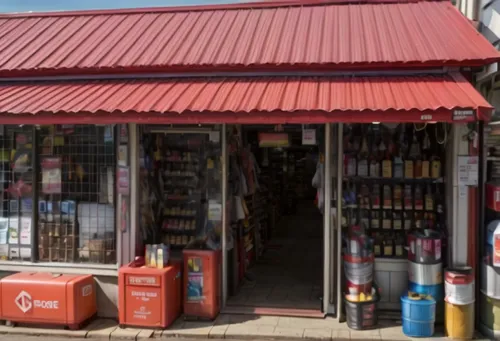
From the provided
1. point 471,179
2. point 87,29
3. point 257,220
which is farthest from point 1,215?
point 471,179

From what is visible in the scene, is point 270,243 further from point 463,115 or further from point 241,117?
point 463,115

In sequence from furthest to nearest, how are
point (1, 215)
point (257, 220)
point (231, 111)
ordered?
point (257, 220) → point (1, 215) → point (231, 111)

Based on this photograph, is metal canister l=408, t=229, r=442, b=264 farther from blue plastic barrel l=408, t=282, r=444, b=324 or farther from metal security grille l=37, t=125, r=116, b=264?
metal security grille l=37, t=125, r=116, b=264

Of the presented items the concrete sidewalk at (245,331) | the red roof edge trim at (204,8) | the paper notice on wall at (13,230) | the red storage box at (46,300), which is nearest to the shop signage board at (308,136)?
the concrete sidewalk at (245,331)

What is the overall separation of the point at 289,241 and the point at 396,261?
215 inches

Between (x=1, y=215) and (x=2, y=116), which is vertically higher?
(x=2, y=116)

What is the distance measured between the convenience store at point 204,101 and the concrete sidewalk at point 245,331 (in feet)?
1.43

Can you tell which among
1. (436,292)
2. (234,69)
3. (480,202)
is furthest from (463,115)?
(234,69)

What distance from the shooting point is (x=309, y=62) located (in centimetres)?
704

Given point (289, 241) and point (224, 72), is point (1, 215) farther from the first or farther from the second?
point (289, 241)

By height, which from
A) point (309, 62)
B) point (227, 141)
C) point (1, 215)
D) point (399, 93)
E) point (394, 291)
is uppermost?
point (309, 62)

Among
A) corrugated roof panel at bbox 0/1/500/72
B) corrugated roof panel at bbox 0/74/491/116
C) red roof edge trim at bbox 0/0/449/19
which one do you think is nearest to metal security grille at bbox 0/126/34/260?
corrugated roof panel at bbox 0/74/491/116

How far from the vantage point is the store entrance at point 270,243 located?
24.6 ft

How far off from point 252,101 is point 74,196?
116 inches
